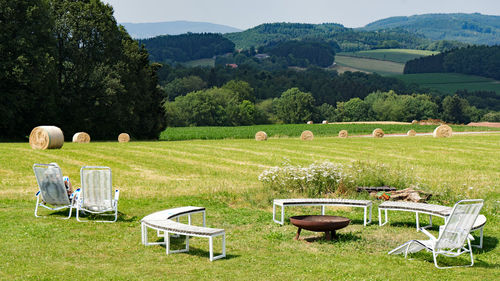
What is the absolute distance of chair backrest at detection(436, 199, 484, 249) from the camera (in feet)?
29.2

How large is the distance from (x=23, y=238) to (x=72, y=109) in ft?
125

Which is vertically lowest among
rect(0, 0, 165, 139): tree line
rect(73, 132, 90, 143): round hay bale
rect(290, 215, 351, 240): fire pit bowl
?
rect(73, 132, 90, 143): round hay bale

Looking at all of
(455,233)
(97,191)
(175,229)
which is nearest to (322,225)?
(455,233)

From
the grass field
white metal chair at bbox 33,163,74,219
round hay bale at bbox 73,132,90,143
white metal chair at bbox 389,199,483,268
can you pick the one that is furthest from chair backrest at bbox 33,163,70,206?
the grass field

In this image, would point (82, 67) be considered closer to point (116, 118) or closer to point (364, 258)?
point (116, 118)

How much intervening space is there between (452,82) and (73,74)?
15135 centimetres

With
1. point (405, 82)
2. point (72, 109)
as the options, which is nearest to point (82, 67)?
point (72, 109)

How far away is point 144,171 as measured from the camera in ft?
75.3

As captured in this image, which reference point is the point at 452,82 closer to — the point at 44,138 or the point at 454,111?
the point at 454,111

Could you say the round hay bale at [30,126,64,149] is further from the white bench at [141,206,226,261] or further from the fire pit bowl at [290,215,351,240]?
the fire pit bowl at [290,215,351,240]

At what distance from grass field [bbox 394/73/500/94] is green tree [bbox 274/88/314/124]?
181ft

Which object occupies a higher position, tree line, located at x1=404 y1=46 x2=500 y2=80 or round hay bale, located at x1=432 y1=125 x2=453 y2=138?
tree line, located at x1=404 y1=46 x2=500 y2=80

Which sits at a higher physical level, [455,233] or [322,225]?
[455,233]

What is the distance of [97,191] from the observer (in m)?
12.6
